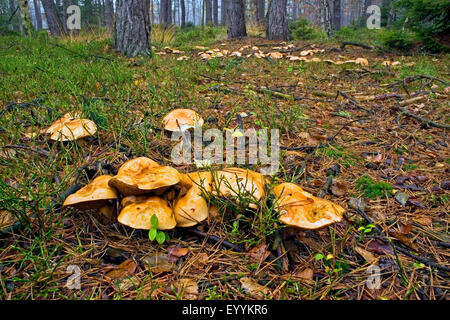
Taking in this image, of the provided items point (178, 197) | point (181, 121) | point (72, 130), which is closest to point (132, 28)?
point (181, 121)

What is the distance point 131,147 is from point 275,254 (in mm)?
1491

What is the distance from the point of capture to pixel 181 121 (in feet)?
8.71

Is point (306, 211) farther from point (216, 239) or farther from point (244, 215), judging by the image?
point (216, 239)

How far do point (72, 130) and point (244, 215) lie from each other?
156 cm

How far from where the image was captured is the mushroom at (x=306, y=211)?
1.39m

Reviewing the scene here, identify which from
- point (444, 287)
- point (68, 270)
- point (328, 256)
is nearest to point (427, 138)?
point (444, 287)

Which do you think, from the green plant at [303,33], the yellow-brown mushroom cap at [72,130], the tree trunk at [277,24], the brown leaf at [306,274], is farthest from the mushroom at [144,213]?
the green plant at [303,33]

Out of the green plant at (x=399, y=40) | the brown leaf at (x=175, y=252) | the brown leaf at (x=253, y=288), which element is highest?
the green plant at (x=399, y=40)

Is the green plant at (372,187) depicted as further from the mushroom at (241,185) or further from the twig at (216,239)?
the twig at (216,239)

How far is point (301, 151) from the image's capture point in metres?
2.67

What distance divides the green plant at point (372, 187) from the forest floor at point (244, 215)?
1 cm

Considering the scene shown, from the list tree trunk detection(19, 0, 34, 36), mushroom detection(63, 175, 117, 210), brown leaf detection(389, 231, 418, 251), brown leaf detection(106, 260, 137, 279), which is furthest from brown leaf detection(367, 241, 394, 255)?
tree trunk detection(19, 0, 34, 36)
